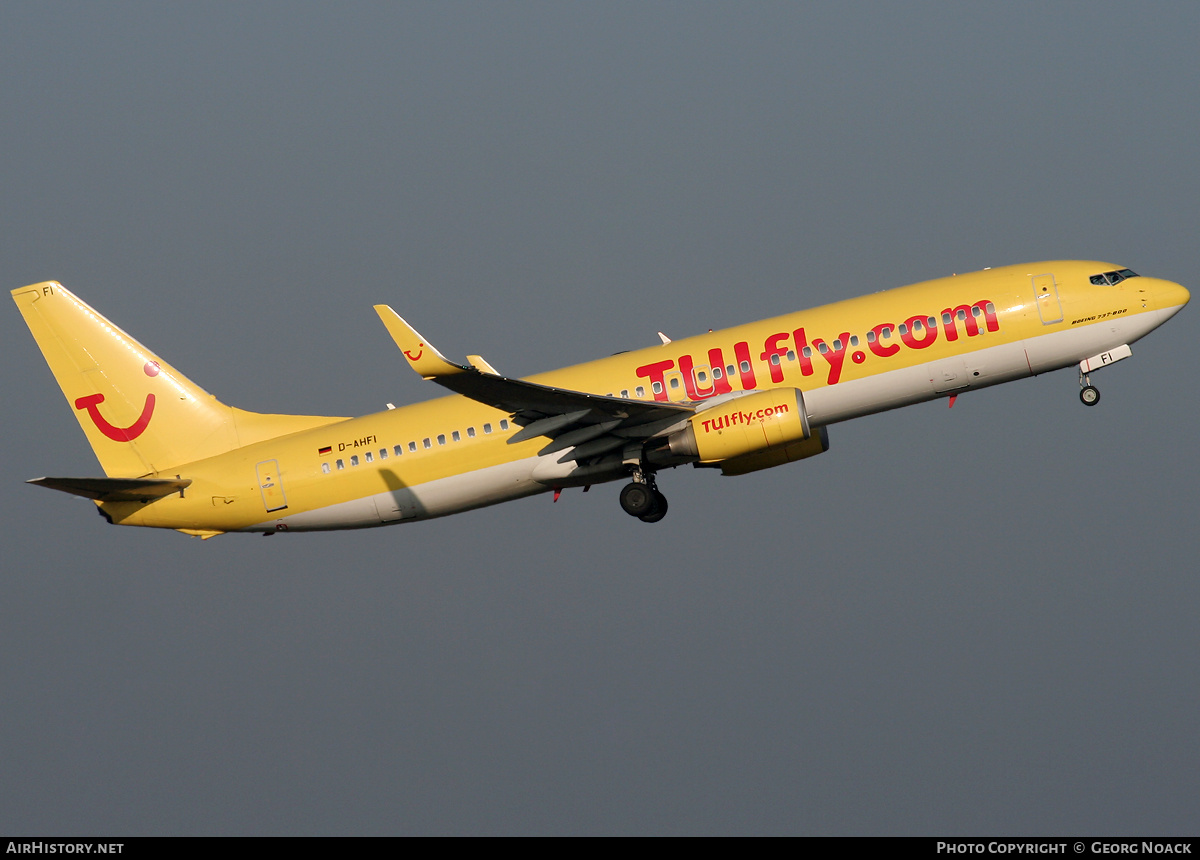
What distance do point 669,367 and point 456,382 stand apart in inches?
281

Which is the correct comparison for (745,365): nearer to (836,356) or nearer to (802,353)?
(802,353)

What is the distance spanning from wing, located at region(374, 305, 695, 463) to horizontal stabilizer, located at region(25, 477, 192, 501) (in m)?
11.1

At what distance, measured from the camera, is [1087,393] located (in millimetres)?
37844

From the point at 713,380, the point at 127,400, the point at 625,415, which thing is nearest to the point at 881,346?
the point at 713,380

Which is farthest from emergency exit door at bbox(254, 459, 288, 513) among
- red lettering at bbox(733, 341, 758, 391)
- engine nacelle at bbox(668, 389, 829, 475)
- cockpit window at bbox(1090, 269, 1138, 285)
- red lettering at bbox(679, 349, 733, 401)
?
cockpit window at bbox(1090, 269, 1138, 285)

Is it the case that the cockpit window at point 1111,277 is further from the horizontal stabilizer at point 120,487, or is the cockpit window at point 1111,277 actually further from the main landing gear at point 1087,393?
the horizontal stabilizer at point 120,487

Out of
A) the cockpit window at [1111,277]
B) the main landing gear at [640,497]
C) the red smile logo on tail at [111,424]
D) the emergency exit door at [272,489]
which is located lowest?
the main landing gear at [640,497]

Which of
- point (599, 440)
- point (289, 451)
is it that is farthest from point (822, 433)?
point (289, 451)

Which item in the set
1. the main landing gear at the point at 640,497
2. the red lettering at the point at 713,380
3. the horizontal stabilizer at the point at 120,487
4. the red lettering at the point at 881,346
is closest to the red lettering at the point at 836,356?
the red lettering at the point at 881,346

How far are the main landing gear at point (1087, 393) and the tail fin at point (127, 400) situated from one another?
22.7 metres

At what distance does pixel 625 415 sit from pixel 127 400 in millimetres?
17247

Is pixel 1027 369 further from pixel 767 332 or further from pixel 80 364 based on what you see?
pixel 80 364

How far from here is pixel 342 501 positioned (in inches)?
1560

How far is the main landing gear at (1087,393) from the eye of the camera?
3766 centimetres
